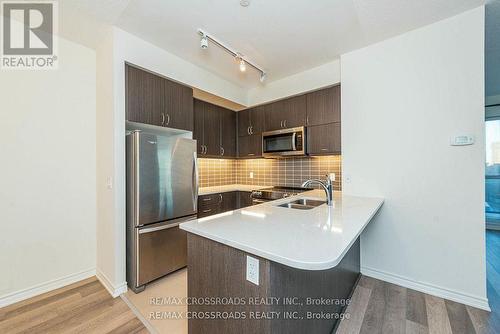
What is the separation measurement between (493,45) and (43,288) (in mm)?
5481

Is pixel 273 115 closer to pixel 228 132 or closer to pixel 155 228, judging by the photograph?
pixel 228 132

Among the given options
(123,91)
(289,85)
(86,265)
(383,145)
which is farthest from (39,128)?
(383,145)

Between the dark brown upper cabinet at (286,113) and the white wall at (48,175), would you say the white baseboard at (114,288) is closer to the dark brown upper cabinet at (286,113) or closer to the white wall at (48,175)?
the white wall at (48,175)

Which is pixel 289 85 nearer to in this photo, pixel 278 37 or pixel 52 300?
pixel 278 37

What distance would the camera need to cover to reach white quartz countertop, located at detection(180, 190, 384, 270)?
89 cm

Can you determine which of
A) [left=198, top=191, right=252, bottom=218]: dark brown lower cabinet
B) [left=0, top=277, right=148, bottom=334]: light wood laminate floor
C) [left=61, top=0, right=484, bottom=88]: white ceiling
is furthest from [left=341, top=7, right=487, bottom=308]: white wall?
[left=0, top=277, right=148, bottom=334]: light wood laminate floor

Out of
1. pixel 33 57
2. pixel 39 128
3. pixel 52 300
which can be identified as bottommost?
pixel 52 300

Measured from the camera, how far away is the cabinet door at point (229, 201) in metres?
3.28

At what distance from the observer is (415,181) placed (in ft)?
7.05

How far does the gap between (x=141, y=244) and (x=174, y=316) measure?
75 cm

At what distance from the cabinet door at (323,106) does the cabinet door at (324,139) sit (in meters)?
0.08

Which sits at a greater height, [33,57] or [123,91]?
[33,57]

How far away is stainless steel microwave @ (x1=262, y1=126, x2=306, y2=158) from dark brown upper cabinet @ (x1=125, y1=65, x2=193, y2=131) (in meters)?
1.20

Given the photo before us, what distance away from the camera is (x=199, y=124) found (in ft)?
10.6
